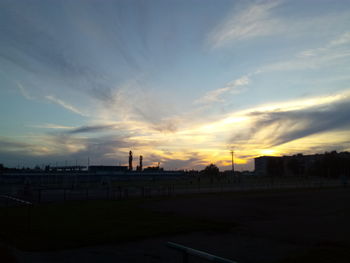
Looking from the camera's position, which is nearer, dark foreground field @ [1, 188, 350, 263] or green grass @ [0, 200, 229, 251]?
dark foreground field @ [1, 188, 350, 263]

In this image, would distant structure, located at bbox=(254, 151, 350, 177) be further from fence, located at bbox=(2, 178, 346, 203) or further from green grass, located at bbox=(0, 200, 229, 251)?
green grass, located at bbox=(0, 200, 229, 251)

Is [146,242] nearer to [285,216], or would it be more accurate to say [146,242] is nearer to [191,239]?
[191,239]

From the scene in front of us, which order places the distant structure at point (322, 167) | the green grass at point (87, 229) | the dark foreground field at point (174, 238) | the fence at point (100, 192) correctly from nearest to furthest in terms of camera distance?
the dark foreground field at point (174, 238)
the green grass at point (87, 229)
the fence at point (100, 192)
the distant structure at point (322, 167)

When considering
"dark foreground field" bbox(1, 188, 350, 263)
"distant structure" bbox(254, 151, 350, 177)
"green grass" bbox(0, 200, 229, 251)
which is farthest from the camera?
"distant structure" bbox(254, 151, 350, 177)

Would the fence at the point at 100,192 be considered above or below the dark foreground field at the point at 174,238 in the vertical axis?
below

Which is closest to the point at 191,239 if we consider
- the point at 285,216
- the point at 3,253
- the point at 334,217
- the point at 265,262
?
the point at 265,262

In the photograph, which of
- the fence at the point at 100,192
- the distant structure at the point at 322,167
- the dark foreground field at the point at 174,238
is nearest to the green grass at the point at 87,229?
the dark foreground field at the point at 174,238

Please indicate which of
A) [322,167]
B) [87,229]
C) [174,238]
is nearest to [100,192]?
[87,229]

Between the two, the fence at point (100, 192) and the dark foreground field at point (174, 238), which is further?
the fence at point (100, 192)

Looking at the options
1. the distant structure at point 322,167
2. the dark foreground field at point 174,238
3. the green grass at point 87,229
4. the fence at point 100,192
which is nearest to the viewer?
the dark foreground field at point 174,238

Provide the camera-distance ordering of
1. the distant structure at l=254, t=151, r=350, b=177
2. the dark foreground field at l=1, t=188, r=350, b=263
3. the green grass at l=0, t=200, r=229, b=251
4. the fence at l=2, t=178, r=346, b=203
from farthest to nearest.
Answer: the distant structure at l=254, t=151, r=350, b=177, the fence at l=2, t=178, r=346, b=203, the green grass at l=0, t=200, r=229, b=251, the dark foreground field at l=1, t=188, r=350, b=263

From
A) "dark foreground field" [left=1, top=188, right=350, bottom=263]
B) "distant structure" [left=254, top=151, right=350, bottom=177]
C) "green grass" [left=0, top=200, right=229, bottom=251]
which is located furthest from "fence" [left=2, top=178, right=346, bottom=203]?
"distant structure" [left=254, top=151, right=350, bottom=177]

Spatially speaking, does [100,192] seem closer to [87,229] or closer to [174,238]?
[87,229]

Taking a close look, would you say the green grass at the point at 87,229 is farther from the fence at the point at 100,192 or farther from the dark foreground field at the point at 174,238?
the fence at the point at 100,192
